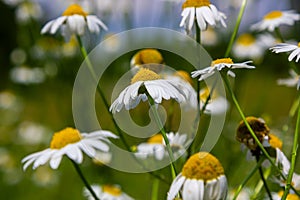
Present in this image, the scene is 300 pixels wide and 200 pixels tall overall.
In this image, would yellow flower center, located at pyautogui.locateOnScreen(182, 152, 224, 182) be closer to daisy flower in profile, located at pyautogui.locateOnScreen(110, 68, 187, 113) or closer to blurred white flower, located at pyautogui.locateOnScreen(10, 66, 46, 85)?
daisy flower in profile, located at pyautogui.locateOnScreen(110, 68, 187, 113)

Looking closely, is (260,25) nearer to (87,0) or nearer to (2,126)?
(87,0)

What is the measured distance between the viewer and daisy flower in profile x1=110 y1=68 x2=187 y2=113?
441 millimetres

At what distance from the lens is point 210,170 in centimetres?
42

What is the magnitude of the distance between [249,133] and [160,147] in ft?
0.70

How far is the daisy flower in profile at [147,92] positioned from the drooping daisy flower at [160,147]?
5.6 inches

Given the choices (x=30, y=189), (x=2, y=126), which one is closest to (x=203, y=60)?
(x=30, y=189)

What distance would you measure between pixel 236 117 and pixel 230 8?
60 cm

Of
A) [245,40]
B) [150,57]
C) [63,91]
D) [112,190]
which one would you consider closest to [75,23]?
[150,57]

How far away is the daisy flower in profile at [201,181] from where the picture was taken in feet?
1.35

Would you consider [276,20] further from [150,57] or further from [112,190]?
[112,190]

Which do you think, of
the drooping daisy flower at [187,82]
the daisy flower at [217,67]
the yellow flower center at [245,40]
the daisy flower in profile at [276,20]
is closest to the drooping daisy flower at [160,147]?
the drooping daisy flower at [187,82]

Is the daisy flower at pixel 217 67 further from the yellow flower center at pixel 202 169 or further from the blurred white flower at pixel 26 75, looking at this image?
the blurred white flower at pixel 26 75

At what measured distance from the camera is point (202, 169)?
0.42 m

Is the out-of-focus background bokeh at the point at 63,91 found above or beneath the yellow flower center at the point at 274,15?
beneath
